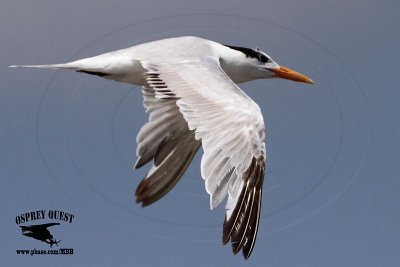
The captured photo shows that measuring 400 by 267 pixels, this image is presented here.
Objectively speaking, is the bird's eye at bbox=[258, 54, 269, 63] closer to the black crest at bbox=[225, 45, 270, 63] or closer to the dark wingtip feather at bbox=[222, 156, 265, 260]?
the black crest at bbox=[225, 45, 270, 63]

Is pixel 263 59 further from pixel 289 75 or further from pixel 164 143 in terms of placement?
pixel 164 143

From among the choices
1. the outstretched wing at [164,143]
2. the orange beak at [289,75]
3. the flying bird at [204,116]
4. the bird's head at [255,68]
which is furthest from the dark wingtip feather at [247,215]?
the orange beak at [289,75]

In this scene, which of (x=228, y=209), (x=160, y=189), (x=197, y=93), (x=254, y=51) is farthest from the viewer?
(x=254, y=51)

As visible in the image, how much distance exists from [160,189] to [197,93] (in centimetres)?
132

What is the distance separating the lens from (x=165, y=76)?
9.69 m

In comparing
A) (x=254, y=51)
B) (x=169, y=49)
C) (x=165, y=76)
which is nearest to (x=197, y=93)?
(x=165, y=76)

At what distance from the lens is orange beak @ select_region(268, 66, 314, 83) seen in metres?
11.6

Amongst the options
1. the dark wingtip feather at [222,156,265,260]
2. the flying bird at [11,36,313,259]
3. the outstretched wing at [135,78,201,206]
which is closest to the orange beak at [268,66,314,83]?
the flying bird at [11,36,313,259]

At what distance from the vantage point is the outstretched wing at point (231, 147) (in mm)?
8539

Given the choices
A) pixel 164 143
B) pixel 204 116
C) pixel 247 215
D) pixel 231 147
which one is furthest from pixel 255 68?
pixel 247 215

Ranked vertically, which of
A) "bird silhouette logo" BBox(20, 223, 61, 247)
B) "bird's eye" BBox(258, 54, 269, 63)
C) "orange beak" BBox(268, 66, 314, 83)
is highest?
"bird's eye" BBox(258, 54, 269, 63)

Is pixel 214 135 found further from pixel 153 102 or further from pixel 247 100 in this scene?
pixel 153 102

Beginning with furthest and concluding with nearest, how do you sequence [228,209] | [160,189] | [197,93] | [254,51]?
[254,51], [160,189], [197,93], [228,209]

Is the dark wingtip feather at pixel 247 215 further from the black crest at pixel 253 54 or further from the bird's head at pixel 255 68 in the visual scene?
the black crest at pixel 253 54
